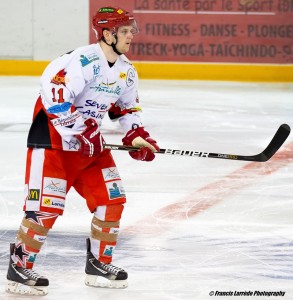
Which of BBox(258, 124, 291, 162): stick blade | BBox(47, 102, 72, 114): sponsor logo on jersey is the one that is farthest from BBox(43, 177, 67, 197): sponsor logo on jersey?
BBox(258, 124, 291, 162): stick blade

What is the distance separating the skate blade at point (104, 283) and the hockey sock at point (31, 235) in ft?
0.77

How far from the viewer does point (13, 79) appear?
1094 cm

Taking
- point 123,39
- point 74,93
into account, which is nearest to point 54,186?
point 74,93

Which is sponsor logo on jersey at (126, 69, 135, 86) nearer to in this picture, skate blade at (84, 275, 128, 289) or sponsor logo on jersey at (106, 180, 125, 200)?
sponsor logo on jersey at (106, 180, 125, 200)

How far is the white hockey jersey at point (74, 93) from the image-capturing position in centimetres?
341

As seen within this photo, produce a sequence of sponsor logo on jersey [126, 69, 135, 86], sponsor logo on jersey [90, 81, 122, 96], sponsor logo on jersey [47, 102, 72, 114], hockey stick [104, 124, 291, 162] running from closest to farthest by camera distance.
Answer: sponsor logo on jersey [47, 102, 72, 114], sponsor logo on jersey [90, 81, 122, 96], sponsor logo on jersey [126, 69, 135, 86], hockey stick [104, 124, 291, 162]

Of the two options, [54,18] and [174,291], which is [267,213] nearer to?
[174,291]

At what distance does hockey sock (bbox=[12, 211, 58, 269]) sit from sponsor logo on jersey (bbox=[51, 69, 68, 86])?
0.47m

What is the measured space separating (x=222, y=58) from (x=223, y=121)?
3.30 m

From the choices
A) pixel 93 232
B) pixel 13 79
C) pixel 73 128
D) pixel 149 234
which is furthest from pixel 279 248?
pixel 13 79

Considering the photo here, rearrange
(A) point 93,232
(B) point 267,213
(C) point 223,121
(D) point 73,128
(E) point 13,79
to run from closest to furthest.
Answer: (D) point 73,128 < (A) point 93,232 < (B) point 267,213 < (C) point 223,121 < (E) point 13,79

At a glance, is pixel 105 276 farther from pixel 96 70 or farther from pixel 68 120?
pixel 96 70

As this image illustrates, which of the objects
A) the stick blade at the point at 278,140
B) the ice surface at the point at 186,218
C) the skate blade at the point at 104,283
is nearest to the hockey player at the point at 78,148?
the skate blade at the point at 104,283

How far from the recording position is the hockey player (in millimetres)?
3434
